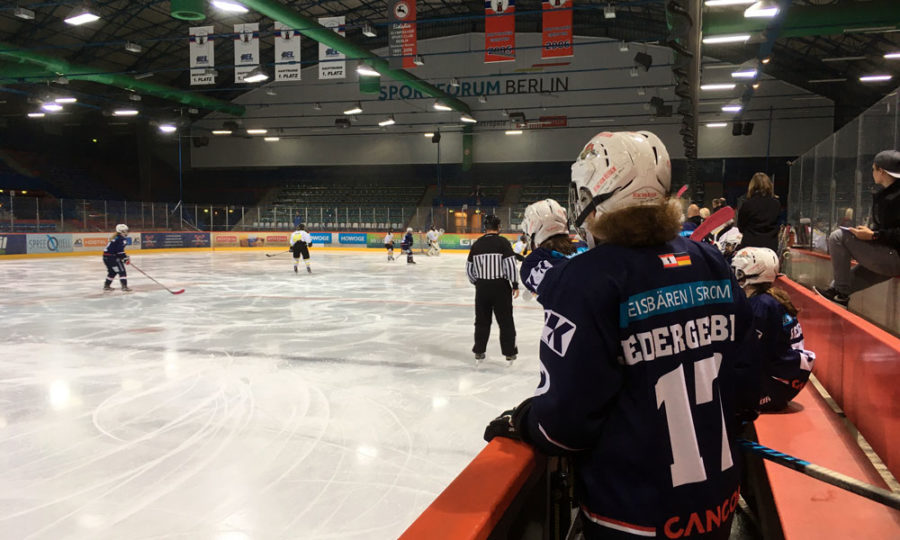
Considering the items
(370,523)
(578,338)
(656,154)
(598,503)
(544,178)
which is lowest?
(370,523)

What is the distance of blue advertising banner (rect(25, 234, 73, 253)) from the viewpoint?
20.3 m

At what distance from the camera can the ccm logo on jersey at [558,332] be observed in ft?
3.61

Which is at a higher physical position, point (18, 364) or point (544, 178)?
point (544, 178)

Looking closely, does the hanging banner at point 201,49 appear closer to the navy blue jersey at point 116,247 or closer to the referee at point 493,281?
the navy blue jersey at point 116,247

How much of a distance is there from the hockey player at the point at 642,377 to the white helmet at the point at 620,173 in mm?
75

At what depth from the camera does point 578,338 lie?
1.08 metres

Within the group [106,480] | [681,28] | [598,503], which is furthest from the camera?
[681,28]

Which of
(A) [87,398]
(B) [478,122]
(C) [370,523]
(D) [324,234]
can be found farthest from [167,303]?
(B) [478,122]

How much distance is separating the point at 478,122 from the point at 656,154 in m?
29.4

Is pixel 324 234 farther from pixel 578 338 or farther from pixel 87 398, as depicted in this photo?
pixel 578 338

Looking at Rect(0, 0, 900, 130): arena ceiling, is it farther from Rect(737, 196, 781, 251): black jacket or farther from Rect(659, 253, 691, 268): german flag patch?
Rect(659, 253, 691, 268): german flag patch

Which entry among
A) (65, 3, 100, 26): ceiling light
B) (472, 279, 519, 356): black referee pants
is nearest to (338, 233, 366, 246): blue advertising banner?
(65, 3, 100, 26): ceiling light

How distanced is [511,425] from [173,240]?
2732 cm

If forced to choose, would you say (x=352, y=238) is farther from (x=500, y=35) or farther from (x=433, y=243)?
(x=500, y=35)
